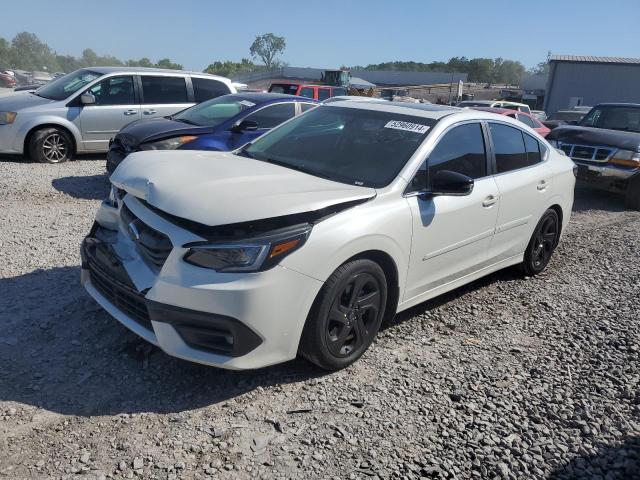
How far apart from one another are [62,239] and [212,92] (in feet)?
19.3

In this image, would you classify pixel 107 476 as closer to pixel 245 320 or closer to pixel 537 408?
pixel 245 320

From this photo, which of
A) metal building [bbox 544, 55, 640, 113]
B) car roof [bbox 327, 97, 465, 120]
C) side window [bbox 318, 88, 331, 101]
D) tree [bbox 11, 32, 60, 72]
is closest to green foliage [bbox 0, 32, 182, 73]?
tree [bbox 11, 32, 60, 72]

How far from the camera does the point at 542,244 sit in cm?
569

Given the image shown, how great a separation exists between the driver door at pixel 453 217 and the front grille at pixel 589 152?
19.4 feet

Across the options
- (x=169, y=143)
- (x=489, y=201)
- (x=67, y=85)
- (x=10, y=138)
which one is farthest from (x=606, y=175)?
(x=10, y=138)

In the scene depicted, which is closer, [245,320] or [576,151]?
[245,320]

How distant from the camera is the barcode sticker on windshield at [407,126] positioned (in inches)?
165

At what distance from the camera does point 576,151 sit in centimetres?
983

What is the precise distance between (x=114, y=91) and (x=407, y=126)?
724 cm

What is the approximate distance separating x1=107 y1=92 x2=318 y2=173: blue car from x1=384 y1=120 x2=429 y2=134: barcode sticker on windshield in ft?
12.1

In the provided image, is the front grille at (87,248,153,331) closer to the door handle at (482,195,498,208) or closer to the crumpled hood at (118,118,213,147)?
the door handle at (482,195,498,208)

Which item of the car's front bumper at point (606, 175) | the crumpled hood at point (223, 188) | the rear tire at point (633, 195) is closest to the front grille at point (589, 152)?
the car's front bumper at point (606, 175)

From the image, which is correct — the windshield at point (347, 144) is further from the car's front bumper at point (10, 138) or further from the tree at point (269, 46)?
the tree at point (269, 46)

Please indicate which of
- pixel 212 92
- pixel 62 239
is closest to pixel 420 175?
pixel 62 239
